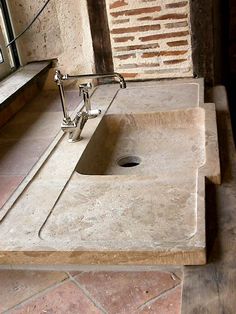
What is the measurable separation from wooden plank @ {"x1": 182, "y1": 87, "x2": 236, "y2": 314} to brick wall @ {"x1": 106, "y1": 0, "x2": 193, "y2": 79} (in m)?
0.96

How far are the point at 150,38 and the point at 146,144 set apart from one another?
2.11ft

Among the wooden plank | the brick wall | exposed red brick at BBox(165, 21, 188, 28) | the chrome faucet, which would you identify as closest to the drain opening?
the chrome faucet

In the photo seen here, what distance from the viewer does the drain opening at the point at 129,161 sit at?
1582 millimetres

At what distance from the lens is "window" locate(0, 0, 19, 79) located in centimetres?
207

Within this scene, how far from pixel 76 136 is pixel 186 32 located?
2.87 feet

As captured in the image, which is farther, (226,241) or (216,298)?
(226,241)

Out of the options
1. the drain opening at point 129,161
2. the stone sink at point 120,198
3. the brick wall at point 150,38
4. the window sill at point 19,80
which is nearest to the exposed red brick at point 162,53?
the brick wall at point 150,38

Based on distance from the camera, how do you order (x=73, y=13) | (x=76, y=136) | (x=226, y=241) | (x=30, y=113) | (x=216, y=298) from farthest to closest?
(x=73, y=13)
(x=30, y=113)
(x=76, y=136)
(x=226, y=241)
(x=216, y=298)

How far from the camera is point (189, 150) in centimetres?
155

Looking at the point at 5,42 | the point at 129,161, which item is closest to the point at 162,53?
the point at 129,161

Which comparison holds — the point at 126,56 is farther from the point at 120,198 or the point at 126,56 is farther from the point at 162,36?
the point at 120,198

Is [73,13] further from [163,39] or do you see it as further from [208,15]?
[208,15]

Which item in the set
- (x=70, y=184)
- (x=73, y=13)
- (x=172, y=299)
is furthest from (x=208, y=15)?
(x=172, y=299)

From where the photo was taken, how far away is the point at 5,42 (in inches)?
83.2
